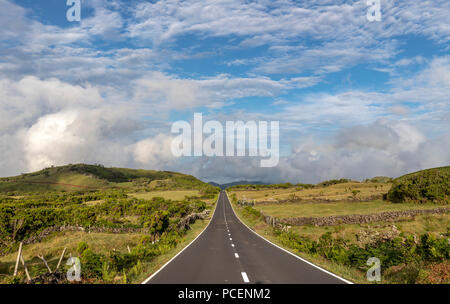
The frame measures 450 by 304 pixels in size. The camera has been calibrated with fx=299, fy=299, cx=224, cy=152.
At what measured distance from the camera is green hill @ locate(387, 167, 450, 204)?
51438 mm

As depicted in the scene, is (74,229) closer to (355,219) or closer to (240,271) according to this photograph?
(240,271)

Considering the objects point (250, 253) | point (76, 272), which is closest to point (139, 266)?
point (76, 272)

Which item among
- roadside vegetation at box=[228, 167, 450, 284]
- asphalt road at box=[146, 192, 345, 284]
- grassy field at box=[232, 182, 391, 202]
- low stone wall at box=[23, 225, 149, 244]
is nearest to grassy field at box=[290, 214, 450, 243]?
roadside vegetation at box=[228, 167, 450, 284]

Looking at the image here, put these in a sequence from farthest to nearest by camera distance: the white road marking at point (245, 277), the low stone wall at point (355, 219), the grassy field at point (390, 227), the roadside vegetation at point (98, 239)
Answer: the low stone wall at point (355, 219), the grassy field at point (390, 227), the roadside vegetation at point (98, 239), the white road marking at point (245, 277)

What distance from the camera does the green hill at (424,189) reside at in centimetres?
5144

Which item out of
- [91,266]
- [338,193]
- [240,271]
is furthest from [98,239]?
[338,193]

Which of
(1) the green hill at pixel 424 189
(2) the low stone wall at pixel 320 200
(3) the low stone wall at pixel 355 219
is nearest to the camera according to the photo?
(3) the low stone wall at pixel 355 219

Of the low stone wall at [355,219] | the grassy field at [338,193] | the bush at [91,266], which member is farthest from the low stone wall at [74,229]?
the grassy field at [338,193]

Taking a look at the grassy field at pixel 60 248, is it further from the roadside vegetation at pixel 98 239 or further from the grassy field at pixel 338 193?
the grassy field at pixel 338 193

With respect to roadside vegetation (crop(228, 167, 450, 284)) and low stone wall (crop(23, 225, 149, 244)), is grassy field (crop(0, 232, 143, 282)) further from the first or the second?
roadside vegetation (crop(228, 167, 450, 284))
